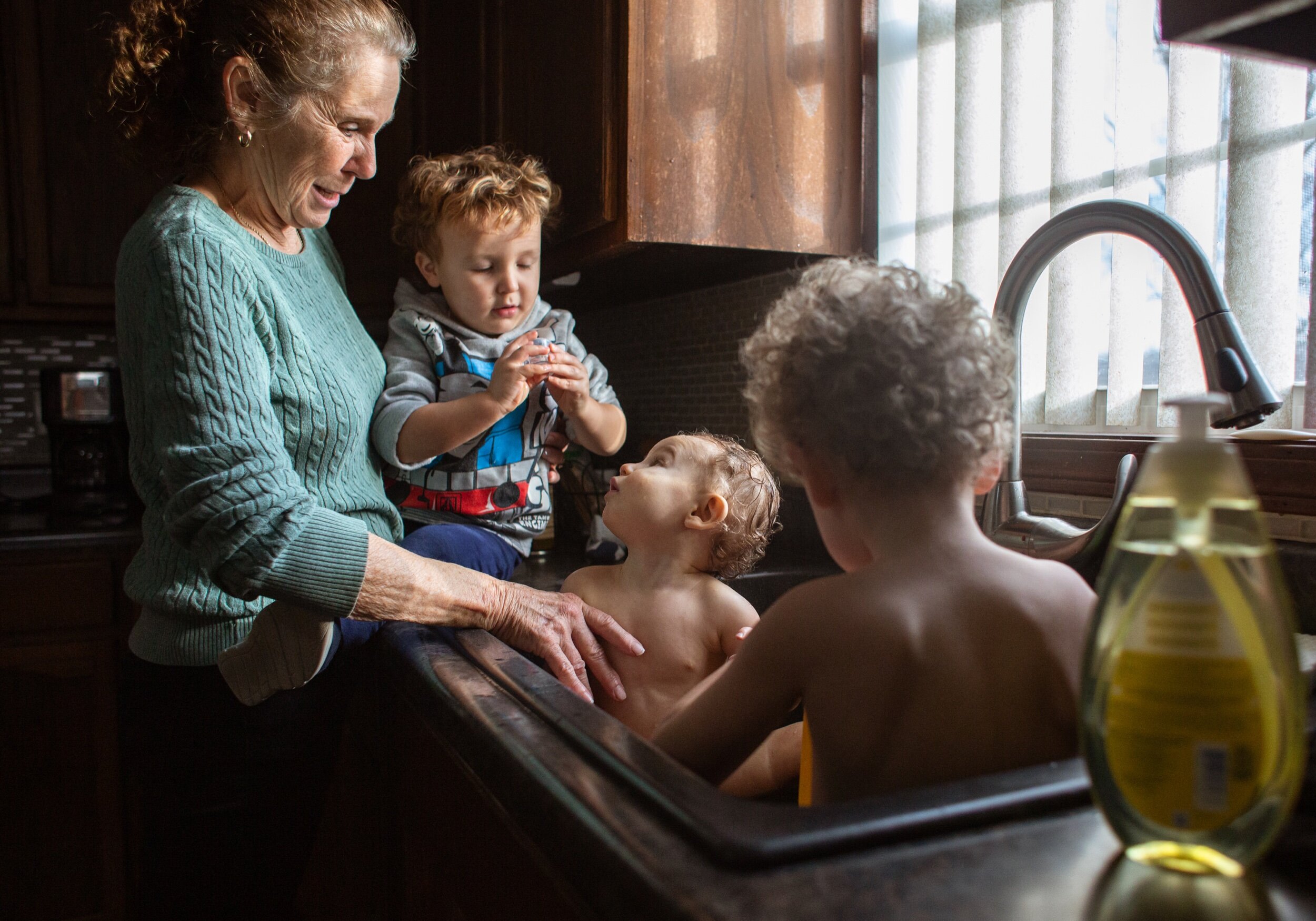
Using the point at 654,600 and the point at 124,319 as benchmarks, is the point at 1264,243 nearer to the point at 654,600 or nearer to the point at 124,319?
the point at 654,600

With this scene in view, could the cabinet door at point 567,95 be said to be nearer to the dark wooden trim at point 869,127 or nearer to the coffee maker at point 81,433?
the dark wooden trim at point 869,127

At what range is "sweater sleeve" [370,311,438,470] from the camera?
1.25 metres

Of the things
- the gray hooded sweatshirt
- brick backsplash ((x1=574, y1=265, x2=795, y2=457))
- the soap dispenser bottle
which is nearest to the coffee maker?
brick backsplash ((x1=574, y1=265, x2=795, y2=457))

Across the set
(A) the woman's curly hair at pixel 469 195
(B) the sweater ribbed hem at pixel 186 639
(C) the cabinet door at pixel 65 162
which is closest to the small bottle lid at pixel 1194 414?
(B) the sweater ribbed hem at pixel 186 639

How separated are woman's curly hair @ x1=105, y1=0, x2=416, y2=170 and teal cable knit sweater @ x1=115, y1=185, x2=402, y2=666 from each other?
0.11 m

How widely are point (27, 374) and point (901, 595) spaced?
3018 millimetres

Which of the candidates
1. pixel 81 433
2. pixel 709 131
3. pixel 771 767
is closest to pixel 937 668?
pixel 771 767

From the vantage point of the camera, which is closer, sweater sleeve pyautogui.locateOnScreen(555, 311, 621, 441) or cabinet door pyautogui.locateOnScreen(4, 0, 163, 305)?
sweater sleeve pyautogui.locateOnScreen(555, 311, 621, 441)

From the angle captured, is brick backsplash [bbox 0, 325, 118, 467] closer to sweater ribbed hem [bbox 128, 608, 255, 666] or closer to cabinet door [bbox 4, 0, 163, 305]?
cabinet door [bbox 4, 0, 163, 305]

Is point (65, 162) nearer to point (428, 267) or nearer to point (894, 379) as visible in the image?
point (428, 267)

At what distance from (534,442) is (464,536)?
0.70 ft

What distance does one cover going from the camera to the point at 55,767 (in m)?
2.07

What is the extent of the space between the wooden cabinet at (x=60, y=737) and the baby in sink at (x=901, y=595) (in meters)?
1.95

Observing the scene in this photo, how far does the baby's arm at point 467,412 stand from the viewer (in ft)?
4.07
